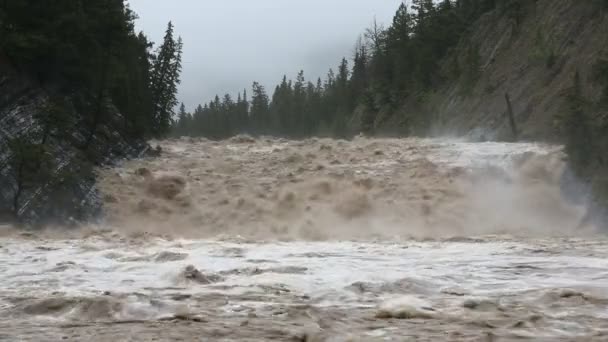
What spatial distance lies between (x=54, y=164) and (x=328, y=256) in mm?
10981

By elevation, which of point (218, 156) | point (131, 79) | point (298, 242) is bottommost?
point (298, 242)

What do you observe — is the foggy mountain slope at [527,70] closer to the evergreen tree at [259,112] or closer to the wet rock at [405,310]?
the wet rock at [405,310]

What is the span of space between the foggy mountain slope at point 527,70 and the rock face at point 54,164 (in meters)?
14.7

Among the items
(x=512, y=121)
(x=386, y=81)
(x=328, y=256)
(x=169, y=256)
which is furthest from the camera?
(x=386, y=81)

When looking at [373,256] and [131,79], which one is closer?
[373,256]

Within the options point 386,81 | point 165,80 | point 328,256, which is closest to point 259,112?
point 386,81

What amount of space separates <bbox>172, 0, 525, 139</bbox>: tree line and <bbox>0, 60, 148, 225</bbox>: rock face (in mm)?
24761

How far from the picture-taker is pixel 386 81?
54.1 meters

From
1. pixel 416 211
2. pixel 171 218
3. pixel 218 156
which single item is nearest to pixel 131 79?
pixel 218 156

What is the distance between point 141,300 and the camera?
6.16 meters

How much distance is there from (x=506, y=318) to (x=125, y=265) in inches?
206

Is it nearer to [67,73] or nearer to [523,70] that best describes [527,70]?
[523,70]

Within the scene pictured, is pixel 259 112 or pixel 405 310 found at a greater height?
pixel 259 112

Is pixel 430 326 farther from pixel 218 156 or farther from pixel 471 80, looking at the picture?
pixel 471 80
